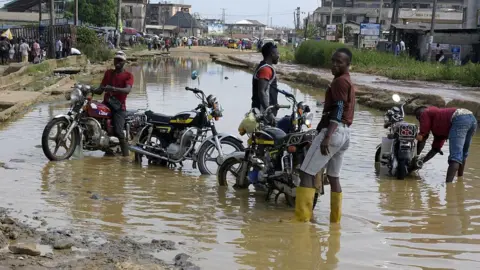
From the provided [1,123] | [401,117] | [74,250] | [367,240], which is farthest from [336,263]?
[1,123]

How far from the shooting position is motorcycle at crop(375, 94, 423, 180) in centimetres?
996

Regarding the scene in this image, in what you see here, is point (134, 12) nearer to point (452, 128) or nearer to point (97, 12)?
point (97, 12)

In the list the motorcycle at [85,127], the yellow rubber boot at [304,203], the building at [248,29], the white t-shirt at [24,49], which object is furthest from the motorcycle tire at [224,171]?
the building at [248,29]

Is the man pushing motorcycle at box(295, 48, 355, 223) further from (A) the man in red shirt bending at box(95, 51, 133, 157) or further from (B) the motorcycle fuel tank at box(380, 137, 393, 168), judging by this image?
(A) the man in red shirt bending at box(95, 51, 133, 157)

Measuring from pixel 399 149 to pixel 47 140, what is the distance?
484cm

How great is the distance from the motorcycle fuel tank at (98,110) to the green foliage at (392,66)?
21.5m

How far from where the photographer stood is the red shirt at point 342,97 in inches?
262

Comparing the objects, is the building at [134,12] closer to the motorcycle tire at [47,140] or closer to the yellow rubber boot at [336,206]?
the motorcycle tire at [47,140]

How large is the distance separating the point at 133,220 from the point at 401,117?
16.3 ft

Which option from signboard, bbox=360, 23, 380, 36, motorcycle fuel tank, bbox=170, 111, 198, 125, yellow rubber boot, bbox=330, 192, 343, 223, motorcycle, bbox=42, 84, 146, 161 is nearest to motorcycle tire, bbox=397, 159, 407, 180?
motorcycle fuel tank, bbox=170, 111, 198, 125

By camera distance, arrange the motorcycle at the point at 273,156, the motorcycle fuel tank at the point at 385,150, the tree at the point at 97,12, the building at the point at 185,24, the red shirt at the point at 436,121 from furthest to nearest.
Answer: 1. the building at the point at 185,24
2. the tree at the point at 97,12
3. the motorcycle fuel tank at the point at 385,150
4. the red shirt at the point at 436,121
5. the motorcycle at the point at 273,156

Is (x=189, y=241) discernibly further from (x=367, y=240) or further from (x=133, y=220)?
(x=367, y=240)

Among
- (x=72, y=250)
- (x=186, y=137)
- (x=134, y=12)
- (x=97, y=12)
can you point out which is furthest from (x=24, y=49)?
(x=134, y=12)

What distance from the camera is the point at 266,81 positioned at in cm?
862
